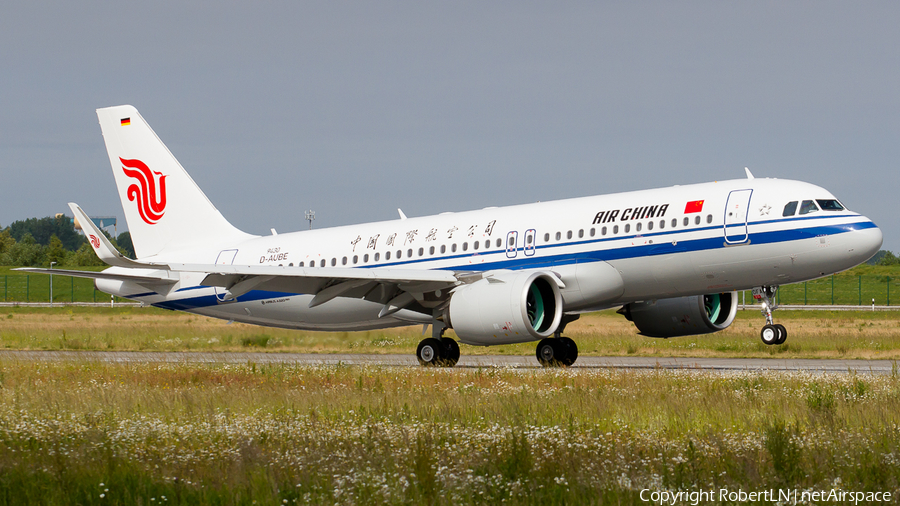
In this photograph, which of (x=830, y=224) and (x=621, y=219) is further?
(x=621, y=219)

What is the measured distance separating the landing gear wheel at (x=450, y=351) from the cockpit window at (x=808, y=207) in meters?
8.87

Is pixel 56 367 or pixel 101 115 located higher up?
pixel 101 115

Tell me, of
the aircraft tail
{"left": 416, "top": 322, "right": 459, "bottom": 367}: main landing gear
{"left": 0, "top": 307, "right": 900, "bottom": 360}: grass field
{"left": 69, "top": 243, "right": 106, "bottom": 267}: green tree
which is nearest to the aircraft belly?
{"left": 416, "top": 322, "right": 459, "bottom": 367}: main landing gear

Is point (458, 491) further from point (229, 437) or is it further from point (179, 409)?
point (179, 409)

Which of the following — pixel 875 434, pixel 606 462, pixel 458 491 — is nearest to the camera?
pixel 458 491

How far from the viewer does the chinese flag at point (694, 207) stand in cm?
2098

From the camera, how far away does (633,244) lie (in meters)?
21.4

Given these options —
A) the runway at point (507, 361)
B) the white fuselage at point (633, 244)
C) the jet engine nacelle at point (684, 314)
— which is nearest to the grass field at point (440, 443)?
the white fuselage at point (633, 244)

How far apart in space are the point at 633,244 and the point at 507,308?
340 centimetres

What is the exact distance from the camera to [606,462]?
838cm

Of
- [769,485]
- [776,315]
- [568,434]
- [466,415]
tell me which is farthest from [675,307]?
[776,315]

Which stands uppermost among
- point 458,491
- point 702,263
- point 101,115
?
point 101,115

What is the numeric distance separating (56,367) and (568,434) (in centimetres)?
1500

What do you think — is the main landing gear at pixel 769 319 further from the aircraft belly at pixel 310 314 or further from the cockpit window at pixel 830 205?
the aircraft belly at pixel 310 314
